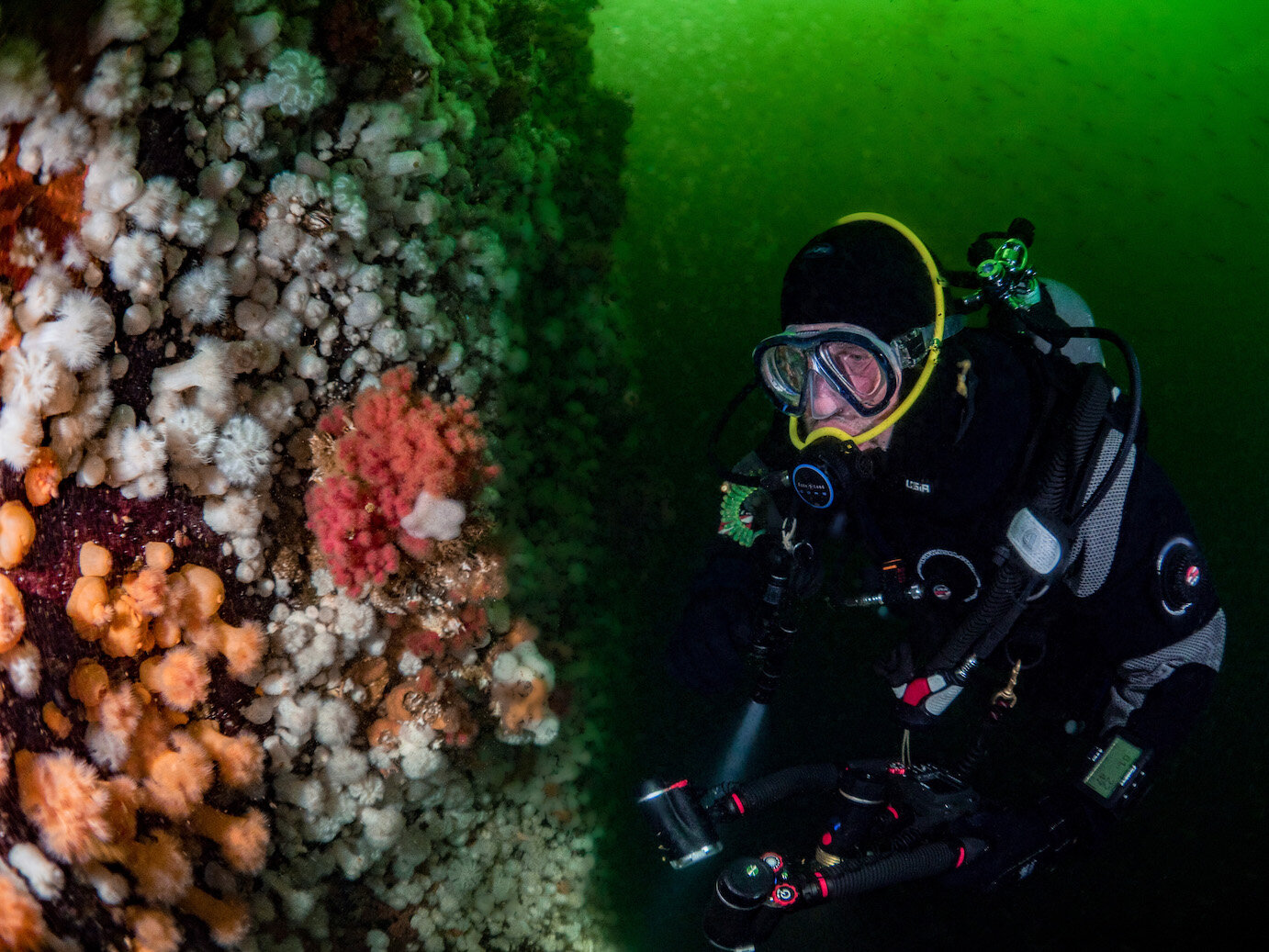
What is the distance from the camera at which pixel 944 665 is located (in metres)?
2.70

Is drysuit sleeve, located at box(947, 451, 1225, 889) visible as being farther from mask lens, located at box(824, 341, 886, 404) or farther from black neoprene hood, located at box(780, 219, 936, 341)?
black neoprene hood, located at box(780, 219, 936, 341)

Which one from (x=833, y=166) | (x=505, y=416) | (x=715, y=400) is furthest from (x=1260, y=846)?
(x=505, y=416)

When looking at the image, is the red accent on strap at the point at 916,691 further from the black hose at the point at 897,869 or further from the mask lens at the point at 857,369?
the mask lens at the point at 857,369

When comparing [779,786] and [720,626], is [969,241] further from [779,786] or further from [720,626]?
[779,786]

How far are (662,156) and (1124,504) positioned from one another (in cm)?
360

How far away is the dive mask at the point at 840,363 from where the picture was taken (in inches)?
91.5

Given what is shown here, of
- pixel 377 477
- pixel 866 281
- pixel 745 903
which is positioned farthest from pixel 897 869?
pixel 377 477

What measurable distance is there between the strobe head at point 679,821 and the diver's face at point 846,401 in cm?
208

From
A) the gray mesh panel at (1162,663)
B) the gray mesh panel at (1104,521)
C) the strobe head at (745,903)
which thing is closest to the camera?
the gray mesh panel at (1104,521)

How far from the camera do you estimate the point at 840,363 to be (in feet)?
8.15

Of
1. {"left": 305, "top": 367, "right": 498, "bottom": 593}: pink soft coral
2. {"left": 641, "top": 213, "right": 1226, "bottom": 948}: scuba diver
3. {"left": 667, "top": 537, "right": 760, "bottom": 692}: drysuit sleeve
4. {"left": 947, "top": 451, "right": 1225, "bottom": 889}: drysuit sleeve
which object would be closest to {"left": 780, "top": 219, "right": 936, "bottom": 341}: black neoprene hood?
{"left": 641, "top": 213, "right": 1226, "bottom": 948}: scuba diver

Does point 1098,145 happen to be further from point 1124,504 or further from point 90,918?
point 90,918

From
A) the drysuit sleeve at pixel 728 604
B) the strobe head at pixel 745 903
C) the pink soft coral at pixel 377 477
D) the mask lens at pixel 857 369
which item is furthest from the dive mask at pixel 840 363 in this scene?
the strobe head at pixel 745 903

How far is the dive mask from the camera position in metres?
2.32
